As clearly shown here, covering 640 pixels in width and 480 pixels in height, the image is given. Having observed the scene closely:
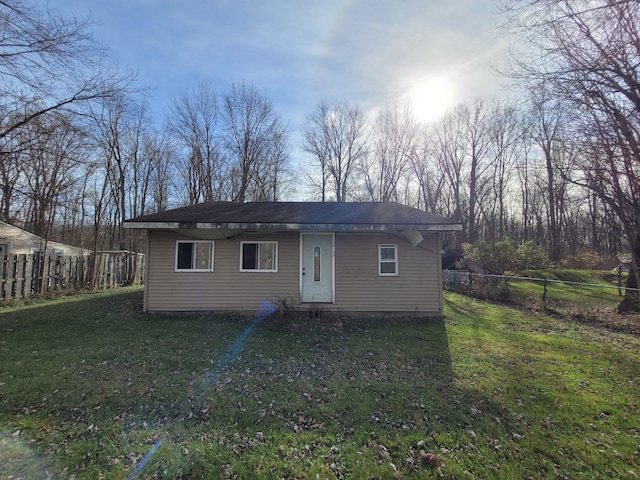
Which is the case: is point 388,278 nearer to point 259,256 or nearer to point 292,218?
point 292,218

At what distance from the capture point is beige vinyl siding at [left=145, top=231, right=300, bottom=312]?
9.25 metres

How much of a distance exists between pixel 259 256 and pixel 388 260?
3905 mm

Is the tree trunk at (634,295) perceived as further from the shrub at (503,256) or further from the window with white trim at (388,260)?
the shrub at (503,256)

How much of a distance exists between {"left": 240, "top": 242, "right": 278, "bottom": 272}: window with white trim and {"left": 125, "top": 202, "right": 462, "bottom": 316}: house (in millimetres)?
29

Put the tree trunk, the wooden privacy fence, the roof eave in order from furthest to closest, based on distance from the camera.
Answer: the wooden privacy fence → the tree trunk → the roof eave

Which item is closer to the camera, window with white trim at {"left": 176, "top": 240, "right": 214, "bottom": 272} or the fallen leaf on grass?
the fallen leaf on grass

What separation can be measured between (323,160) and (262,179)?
561 cm


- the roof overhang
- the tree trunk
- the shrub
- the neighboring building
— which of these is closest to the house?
the roof overhang

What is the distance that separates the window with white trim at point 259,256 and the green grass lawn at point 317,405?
2.33m

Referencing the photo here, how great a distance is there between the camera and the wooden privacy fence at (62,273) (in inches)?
439

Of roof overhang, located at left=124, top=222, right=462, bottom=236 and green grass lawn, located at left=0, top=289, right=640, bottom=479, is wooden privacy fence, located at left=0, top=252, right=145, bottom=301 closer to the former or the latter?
green grass lawn, located at left=0, top=289, right=640, bottom=479

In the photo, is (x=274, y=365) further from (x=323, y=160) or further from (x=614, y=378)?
(x=323, y=160)

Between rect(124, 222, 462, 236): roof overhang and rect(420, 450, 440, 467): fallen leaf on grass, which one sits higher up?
rect(124, 222, 462, 236): roof overhang

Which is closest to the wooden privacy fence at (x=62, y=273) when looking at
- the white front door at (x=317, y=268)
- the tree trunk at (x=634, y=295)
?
the white front door at (x=317, y=268)
